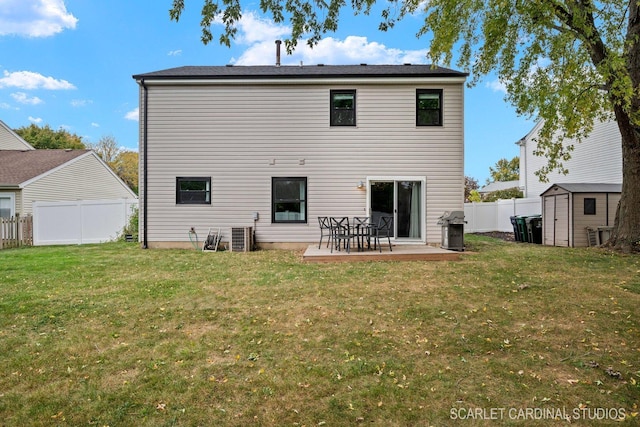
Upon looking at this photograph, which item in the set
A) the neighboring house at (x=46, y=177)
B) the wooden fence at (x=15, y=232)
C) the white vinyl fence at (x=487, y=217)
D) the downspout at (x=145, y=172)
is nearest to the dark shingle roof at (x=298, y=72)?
the downspout at (x=145, y=172)

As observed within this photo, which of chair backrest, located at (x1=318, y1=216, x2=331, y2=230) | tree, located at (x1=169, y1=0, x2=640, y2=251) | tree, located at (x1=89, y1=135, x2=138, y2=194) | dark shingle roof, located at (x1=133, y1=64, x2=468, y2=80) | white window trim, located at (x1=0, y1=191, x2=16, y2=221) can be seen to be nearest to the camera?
tree, located at (x1=169, y1=0, x2=640, y2=251)

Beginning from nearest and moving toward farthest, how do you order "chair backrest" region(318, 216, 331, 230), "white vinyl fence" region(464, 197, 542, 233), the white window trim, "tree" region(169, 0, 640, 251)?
1. "tree" region(169, 0, 640, 251)
2. "chair backrest" region(318, 216, 331, 230)
3. the white window trim
4. "white vinyl fence" region(464, 197, 542, 233)

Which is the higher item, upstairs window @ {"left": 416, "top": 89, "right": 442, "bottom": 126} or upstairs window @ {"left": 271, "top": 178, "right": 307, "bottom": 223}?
upstairs window @ {"left": 416, "top": 89, "right": 442, "bottom": 126}

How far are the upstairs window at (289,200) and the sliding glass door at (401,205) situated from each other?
205 cm

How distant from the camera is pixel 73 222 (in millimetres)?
14047

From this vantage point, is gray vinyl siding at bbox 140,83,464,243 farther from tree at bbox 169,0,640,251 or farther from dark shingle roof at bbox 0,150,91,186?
dark shingle roof at bbox 0,150,91,186

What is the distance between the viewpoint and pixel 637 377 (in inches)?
119

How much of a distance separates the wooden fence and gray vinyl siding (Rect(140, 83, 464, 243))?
6017 mm

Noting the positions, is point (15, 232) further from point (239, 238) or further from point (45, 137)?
point (45, 137)

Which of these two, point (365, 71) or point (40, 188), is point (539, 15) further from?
point (40, 188)

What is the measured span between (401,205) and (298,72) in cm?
535

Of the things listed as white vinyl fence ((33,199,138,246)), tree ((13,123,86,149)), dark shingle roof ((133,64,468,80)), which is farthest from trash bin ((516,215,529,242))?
tree ((13,123,86,149))

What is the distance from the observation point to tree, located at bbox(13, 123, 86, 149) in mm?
30062

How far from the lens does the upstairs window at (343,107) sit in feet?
36.3
